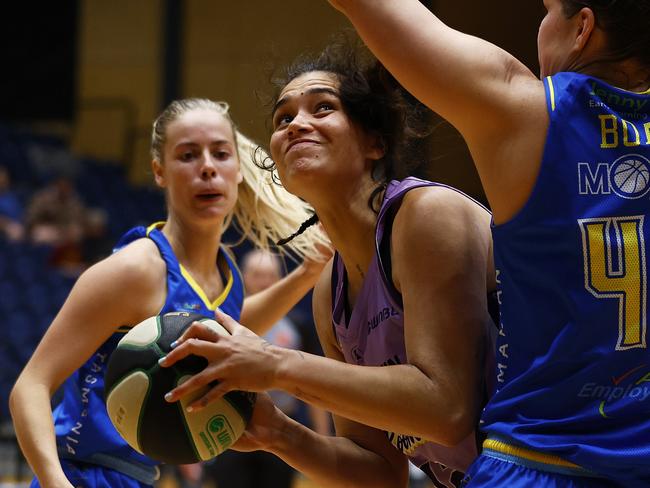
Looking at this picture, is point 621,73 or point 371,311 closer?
point 621,73

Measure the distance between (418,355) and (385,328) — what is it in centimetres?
26

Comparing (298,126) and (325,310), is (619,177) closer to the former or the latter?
(298,126)

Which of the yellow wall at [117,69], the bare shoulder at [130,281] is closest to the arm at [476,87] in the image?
the bare shoulder at [130,281]

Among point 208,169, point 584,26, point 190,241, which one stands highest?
point 584,26

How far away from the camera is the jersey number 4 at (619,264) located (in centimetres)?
163

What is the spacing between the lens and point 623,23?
5.56 ft

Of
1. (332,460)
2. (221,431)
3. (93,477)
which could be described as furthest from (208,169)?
(221,431)

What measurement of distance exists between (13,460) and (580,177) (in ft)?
22.2

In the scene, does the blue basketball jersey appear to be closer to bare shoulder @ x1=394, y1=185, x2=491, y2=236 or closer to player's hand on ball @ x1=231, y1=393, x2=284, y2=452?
bare shoulder @ x1=394, y1=185, x2=491, y2=236

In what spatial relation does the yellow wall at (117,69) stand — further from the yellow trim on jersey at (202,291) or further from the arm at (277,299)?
the yellow trim on jersey at (202,291)

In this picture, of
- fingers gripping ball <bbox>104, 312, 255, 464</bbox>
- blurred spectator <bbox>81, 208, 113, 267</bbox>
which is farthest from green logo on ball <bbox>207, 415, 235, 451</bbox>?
blurred spectator <bbox>81, 208, 113, 267</bbox>

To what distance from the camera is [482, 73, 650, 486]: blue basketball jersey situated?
1.63 metres

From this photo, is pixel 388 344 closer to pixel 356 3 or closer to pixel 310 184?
pixel 310 184

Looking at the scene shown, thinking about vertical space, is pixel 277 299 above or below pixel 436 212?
below
